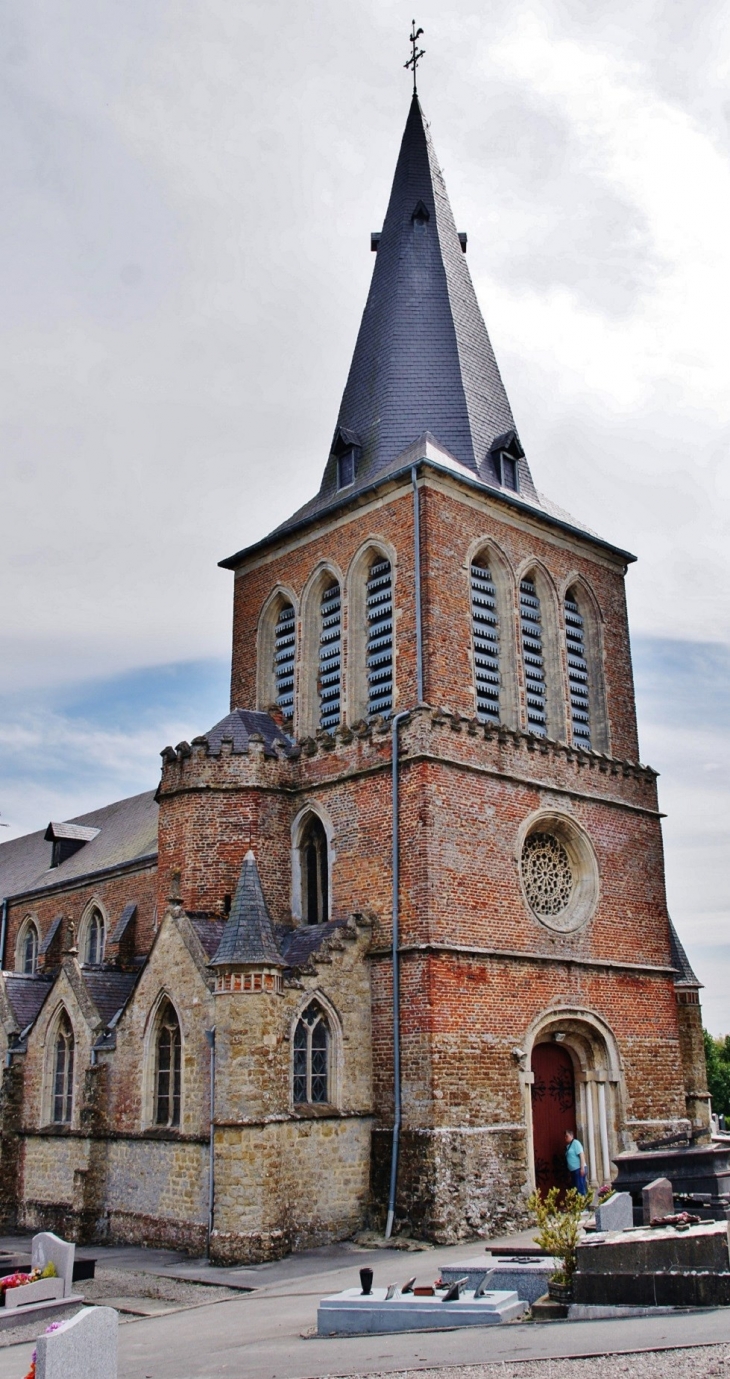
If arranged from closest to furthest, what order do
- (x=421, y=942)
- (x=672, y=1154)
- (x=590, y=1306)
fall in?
(x=590, y=1306), (x=672, y=1154), (x=421, y=942)

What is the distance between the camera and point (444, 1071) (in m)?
18.4

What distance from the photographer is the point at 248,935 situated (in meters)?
17.5

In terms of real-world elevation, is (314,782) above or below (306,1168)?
above

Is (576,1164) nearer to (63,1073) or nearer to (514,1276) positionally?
(514,1276)

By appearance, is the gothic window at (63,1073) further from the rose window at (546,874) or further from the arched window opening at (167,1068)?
the rose window at (546,874)

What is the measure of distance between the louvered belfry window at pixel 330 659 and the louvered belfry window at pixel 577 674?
471 centimetres

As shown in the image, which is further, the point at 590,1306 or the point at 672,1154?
the point at 672,1154

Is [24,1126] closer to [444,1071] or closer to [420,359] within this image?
[444,1071]

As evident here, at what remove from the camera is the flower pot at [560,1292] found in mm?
11258

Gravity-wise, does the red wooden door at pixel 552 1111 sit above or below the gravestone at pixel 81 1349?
above

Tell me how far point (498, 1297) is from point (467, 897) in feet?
28.3

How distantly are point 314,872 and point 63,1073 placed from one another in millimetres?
6048

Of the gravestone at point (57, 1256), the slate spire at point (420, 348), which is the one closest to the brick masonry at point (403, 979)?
the slate spire at point (420, 348)

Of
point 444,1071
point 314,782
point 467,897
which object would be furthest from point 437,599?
point 444,1071
